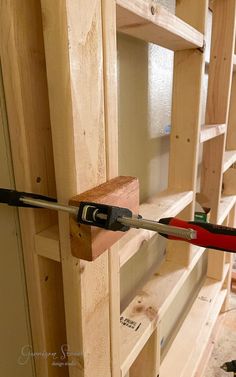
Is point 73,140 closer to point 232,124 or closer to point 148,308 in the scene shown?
point 148,308

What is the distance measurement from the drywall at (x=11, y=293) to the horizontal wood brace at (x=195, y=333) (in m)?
0.90

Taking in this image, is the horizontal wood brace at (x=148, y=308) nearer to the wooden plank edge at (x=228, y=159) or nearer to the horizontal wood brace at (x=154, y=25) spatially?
the wooden plank edge at (x=228, y=159)

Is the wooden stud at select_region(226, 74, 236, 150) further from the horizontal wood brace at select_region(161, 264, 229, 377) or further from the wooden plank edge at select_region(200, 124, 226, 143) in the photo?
the horizontal wood brace at select_region(161, 264, 229, 377)

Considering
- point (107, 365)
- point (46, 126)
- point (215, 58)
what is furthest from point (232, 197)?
point (46, 126)

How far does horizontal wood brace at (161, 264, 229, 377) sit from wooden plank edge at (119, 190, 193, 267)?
829mm

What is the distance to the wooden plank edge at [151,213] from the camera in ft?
2.10

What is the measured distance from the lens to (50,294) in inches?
22.4

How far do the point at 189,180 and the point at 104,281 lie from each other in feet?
1.80

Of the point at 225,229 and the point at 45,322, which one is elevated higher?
the point at 225,229

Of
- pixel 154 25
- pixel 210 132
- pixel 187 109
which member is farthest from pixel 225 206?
pixel 154 25

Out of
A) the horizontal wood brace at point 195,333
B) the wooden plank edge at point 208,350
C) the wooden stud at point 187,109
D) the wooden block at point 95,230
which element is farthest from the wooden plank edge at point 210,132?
the wooden plank edge at point 208,350

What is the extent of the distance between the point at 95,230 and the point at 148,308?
56 cm

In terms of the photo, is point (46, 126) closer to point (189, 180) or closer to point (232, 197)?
point (189, 180)

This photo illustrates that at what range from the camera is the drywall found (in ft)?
1.59
